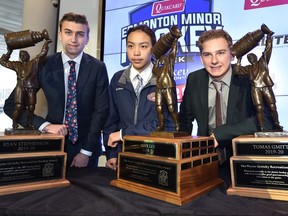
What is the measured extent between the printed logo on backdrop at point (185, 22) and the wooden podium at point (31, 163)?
1427 millimetres

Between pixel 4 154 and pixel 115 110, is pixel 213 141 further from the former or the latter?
pixel 4 154

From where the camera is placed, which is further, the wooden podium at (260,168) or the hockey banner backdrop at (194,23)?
the hockey banner backdrop at (194,23)

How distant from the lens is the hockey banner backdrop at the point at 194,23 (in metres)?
1.91

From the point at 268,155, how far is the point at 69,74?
998 mm

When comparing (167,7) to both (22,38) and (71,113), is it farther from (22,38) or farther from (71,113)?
(22,38)

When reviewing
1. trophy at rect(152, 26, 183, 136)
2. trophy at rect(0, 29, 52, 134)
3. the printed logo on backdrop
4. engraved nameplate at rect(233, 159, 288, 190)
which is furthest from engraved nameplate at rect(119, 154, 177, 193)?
the printed logo on backdrop

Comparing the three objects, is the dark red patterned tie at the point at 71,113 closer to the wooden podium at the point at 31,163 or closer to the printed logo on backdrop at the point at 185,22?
the wooden podium at the point at 31,163

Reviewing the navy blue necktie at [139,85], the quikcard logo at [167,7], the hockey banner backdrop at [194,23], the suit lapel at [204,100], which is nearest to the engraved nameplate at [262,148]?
the suit lapel at [204,100]

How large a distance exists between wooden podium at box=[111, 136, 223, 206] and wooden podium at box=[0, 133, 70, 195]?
22 centimetres

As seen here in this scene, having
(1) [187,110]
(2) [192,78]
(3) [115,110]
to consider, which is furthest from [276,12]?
(3) [115,110]

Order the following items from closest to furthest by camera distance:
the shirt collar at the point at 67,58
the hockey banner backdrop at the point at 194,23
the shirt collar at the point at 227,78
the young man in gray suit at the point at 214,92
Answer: the young man in gray suit at the point at 214,92 → the shirt collar at the point at 227,78 → the shirt collar at the point at 67,58 → the hockey banner backdrop at the point at 194,23

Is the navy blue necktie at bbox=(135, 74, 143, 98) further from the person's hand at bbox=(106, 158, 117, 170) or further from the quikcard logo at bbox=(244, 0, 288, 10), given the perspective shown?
the quikcard logo at bbox=(244, 0, 288, 10)

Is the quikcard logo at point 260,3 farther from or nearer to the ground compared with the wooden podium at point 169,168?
farther from the ground

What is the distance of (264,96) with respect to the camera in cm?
91
